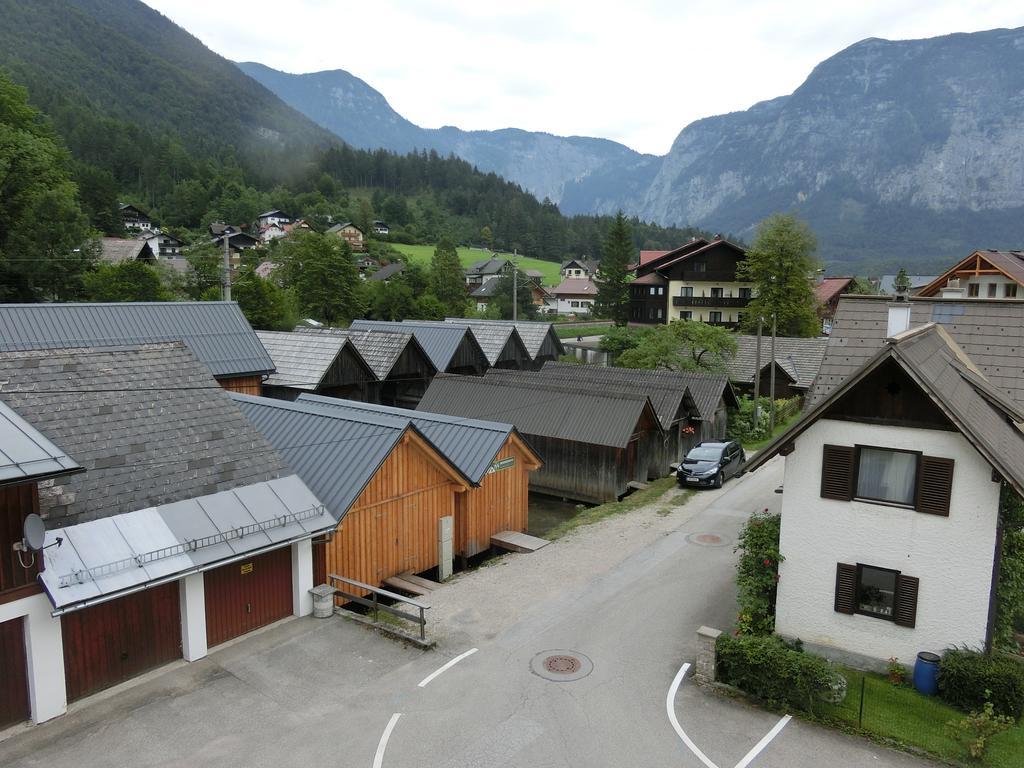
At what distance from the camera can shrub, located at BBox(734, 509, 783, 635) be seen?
1446 centimetres

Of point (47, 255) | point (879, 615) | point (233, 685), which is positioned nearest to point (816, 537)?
point (879, 615)

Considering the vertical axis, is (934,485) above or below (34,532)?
above

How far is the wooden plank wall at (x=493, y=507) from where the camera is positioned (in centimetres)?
2012

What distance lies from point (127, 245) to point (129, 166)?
72.6 m

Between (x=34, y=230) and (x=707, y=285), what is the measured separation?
58.9 metres

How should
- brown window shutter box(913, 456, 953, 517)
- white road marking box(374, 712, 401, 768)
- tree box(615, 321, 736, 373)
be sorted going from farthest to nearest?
tree box(615, 321, 736, 373) < brown window shutter box(913, 456, 953, 517) < white road marking box(374, 712, 401, 768)

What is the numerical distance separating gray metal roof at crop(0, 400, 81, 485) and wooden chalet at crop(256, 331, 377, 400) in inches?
872

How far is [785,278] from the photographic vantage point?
209 feet

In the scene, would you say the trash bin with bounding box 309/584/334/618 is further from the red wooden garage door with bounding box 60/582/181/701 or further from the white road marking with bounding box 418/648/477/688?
the white road marking with bounding box 418/648/477/688

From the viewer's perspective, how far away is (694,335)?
42.7 m

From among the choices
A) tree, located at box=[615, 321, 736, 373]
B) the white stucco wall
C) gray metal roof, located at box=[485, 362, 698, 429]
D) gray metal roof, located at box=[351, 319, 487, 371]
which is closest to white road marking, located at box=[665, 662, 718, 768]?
the white stucco wall

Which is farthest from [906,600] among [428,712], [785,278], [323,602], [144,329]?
[785,278]

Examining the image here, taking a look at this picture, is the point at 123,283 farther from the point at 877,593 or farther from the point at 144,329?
the point at 877,593

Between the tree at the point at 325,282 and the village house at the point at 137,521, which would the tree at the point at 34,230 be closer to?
the tree at the point at 325,282
